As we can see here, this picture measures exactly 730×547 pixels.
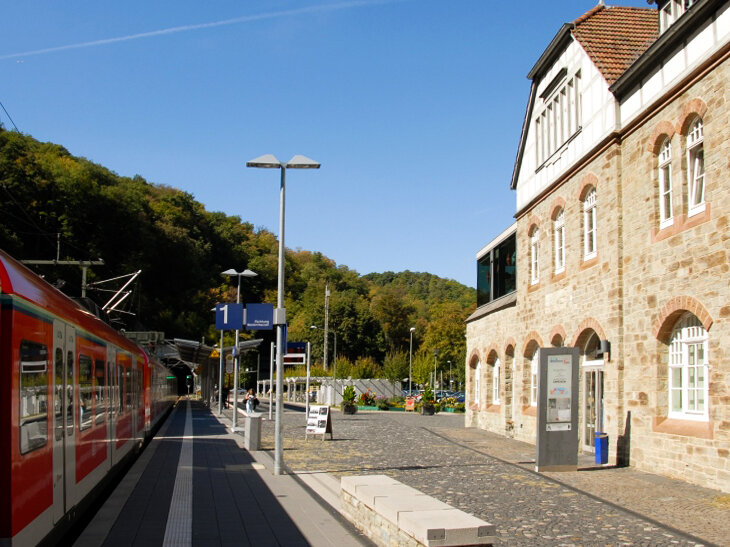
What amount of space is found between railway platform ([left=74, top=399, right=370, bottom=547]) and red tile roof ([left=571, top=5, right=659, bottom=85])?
11.1 m

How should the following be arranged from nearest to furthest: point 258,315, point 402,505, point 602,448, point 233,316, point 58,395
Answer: point 58,395
point 402,505
point 602,448
point 258,315
point 233,316

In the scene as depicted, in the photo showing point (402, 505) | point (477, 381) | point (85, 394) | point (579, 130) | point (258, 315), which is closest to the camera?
point (402, 505)

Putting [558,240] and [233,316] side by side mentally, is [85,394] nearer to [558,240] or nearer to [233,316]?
[558,240]

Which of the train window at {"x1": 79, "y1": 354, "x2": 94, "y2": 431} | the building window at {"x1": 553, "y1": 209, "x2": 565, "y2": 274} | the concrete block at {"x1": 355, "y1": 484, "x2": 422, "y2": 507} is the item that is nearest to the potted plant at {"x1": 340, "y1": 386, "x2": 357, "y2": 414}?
the building window at {"x1": 553, "y1": 209, "x2": 565, "y2": 274}

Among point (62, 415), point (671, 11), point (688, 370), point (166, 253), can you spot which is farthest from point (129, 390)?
point (166, 253)

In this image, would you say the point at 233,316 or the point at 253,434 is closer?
the point at 253,434

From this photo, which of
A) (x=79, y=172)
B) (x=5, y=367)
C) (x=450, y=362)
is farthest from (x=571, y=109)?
(x=450, y=362)

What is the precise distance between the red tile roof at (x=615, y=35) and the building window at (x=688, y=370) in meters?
6.01

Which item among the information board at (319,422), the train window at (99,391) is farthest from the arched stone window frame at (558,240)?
the train window at (99,391)

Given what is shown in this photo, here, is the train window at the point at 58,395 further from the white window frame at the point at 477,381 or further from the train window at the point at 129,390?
the white window frame at the point at 477,381

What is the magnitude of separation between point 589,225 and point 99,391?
11.9 metres

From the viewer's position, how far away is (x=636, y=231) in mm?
15555

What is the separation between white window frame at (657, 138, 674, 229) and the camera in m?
14.6

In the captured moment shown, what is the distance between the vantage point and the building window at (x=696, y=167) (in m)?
13.6
